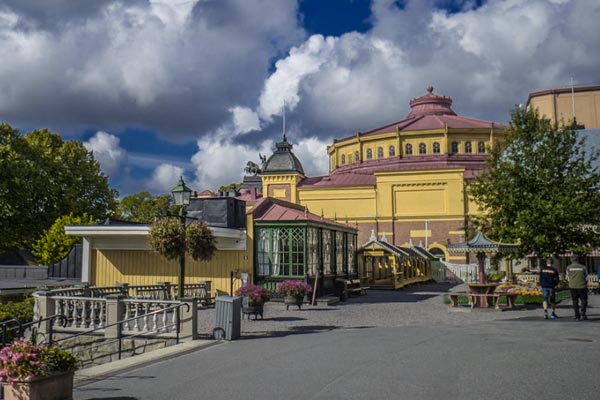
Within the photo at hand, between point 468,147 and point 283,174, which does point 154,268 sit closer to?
point 283,174

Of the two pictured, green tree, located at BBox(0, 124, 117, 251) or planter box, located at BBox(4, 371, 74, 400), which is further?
green tree, located at BBox(0, 124, 117, 251)

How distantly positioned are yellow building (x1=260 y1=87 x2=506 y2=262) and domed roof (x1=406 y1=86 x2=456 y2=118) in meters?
0.13

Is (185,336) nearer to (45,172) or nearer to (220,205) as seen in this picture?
(220,205)

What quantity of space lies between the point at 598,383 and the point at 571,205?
59.5 feet

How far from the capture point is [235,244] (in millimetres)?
23938

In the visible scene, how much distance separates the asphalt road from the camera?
323 inches

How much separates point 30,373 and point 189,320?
6378 mm

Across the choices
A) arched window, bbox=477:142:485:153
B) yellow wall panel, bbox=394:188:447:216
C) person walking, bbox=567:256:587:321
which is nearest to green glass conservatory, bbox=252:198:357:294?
person walking, bbox=567:256:587:321

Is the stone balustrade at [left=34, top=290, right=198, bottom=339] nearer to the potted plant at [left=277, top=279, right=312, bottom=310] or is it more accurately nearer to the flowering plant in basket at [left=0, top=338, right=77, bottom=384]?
the potted plant at [left=277, top=279, right=312, bottom=310]

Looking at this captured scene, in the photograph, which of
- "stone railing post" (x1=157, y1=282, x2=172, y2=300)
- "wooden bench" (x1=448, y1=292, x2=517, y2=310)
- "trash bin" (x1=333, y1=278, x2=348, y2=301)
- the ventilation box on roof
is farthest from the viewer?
"trash bin" (x1=333, y1=278, x2=348, y2=301)

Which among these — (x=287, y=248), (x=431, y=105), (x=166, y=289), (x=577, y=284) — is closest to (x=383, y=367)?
(x=577, y=284)

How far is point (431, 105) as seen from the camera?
77625 mm

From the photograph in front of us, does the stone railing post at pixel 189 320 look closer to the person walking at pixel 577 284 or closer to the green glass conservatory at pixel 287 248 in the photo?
the green glass conservatory at pixel 287 248

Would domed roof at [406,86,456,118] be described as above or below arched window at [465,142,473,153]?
above
